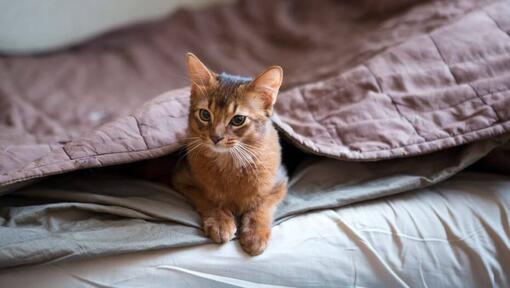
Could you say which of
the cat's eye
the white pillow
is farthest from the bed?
the white pillow

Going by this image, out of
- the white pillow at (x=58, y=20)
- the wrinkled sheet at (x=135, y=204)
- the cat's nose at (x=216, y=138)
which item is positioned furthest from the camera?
the white pillow at (x=58, y=20)

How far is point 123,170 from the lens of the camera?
1.26m

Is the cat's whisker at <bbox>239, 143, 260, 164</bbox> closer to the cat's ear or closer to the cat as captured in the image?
the cat

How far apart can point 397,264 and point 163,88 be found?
3.44 ft

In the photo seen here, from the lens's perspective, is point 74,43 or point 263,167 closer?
point 263,167

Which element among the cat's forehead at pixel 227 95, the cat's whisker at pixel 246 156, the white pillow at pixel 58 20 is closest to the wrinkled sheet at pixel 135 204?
the cat's whisker at pixel 246 156

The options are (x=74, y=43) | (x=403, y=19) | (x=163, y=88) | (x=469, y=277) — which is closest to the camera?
(x=469, y=277)

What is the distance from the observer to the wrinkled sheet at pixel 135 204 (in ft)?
3.27

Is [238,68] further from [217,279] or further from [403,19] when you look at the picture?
[217,279]

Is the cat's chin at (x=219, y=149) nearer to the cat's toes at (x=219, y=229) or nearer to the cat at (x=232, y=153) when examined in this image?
the cat at (x=232, y=153)

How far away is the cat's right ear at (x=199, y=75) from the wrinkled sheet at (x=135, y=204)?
27 cm

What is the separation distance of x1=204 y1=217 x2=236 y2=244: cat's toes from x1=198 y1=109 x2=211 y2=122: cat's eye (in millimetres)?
237

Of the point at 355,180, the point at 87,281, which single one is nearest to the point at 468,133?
the point at 355,180

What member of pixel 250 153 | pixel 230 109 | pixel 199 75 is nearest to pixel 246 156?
pixel 250 153
